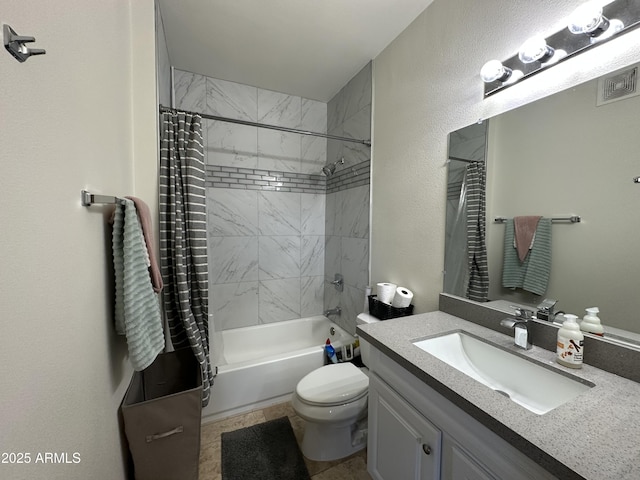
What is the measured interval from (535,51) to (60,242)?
1.72 metres

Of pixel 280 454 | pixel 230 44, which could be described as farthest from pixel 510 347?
pixel 230 44

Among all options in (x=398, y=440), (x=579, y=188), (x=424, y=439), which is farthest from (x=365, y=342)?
(x=579, y=188)

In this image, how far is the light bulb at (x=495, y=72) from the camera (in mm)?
1106

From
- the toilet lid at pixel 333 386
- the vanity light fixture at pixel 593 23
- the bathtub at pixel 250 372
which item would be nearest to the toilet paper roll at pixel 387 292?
the toilet lid at pixel 333 386

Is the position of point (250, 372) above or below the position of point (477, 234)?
below

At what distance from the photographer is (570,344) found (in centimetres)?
83

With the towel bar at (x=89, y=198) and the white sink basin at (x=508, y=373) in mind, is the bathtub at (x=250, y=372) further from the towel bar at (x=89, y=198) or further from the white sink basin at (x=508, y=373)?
the towel bar at (x=89, y=198)

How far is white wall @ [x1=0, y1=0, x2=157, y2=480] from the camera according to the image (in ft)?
1.59

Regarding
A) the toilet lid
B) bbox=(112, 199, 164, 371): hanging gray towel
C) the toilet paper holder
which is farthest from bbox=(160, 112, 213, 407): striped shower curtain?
the toilet paper holder

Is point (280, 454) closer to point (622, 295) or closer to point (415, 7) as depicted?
point (622, 295)

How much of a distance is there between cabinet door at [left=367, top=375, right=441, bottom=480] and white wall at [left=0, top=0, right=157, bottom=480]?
1013 mm

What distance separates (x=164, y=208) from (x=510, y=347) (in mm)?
1846

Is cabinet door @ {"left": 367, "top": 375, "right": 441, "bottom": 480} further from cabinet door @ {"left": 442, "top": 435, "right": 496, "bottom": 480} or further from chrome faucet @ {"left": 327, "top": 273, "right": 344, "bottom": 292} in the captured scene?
chrome faucet @ {"left": 327, "top": 273, "right": 344, "bottom": 292}

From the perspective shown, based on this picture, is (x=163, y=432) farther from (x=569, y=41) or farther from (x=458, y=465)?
(x=569, y=41)
